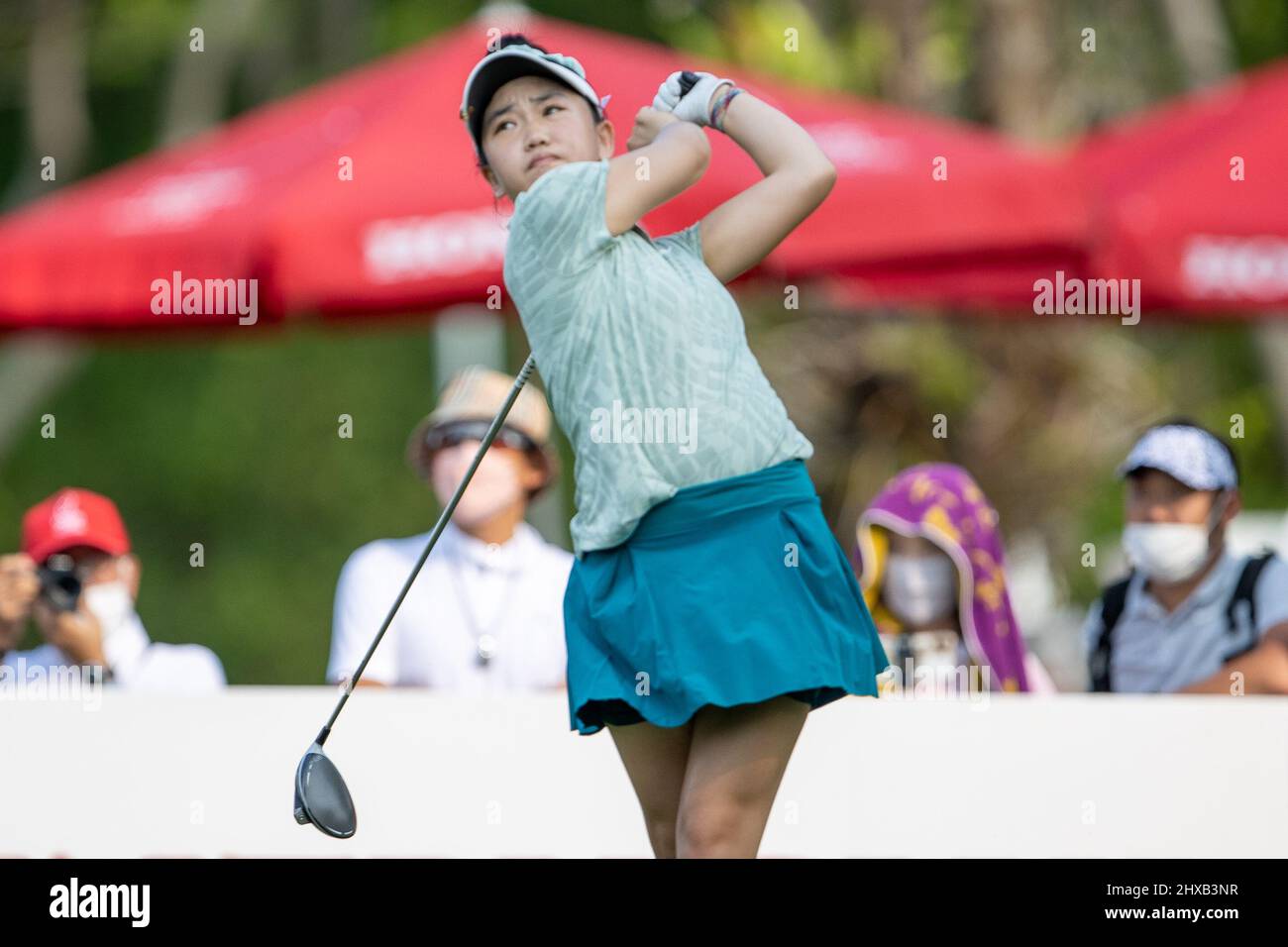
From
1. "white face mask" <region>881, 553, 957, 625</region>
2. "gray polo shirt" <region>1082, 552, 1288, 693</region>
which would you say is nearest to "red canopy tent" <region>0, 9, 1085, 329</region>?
"white face mask" <region>881, 553, 957, 625</region>

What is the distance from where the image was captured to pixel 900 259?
19.0ft

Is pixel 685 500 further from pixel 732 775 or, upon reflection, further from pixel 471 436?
pixel 471 436

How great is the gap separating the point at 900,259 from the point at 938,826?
7.96 feet

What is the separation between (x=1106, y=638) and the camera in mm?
4605

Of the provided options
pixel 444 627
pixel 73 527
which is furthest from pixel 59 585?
pixel 444 627

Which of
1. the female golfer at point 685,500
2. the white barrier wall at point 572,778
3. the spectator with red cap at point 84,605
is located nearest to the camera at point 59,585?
the spectator with red cap at point 84,605

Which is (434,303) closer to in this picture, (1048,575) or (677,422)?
(677,422)

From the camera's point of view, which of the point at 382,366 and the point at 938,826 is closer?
the point at 938,826

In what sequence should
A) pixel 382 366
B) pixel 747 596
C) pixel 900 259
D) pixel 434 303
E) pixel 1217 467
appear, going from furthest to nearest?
1. pixel 382 366
2. pixel 900 259
3. pixel 434 303
4. pixel 1217 467
5. pixel 747 596

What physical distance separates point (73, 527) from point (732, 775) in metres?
2.80

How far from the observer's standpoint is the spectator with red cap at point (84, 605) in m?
4.73
